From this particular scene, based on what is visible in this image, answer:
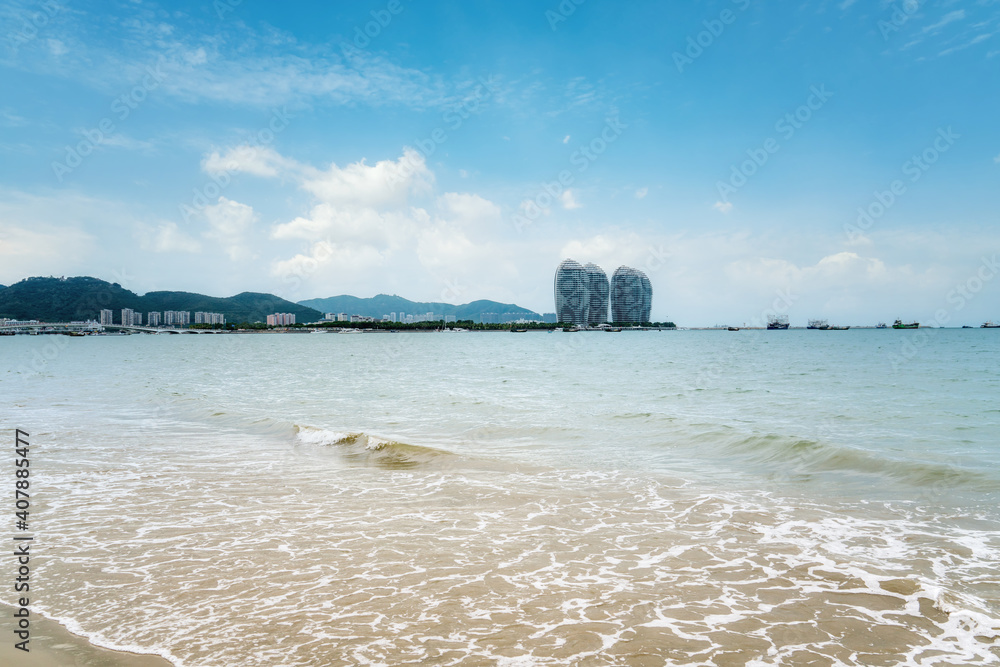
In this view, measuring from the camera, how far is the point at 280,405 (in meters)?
24.9

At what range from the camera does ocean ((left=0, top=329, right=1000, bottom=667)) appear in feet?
17.5

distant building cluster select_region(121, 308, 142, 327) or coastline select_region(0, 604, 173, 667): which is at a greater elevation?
distant building cluster select_region(121, 308, 142, 327)

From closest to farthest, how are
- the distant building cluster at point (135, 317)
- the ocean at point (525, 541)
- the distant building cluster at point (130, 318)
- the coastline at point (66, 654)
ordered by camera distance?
the coastline at point (66, 654) < the ocean at point (525, 541) < the distant building cluster at point (135, 317) < the distant building cluster at point (130, 318)

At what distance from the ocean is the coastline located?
12 centimetres

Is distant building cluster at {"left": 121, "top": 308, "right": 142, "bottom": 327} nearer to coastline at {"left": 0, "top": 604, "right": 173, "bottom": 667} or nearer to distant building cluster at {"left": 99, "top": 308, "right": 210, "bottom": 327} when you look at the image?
distant building cluster at {"left": 99, "top": 308, "right": 210, "bottom": 327}

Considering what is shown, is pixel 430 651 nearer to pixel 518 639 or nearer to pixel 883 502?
pixel 518 639

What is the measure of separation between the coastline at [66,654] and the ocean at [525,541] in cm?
12

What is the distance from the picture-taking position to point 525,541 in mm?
7949

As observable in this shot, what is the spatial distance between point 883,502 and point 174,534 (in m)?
12.3

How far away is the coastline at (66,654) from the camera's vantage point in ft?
15.8

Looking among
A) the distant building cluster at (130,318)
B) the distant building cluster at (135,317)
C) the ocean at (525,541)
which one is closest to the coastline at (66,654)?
the ocean at (525,541)

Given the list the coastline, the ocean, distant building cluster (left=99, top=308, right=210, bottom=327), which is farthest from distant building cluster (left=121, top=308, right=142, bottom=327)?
the coastline

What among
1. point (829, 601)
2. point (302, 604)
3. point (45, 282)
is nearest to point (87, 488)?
point (302, 604)

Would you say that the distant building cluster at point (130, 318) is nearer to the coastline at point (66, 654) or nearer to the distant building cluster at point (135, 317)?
the distant building cluster at point (135, 317)
